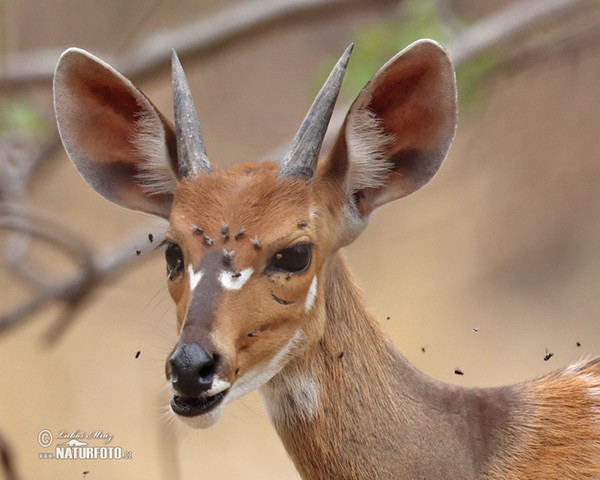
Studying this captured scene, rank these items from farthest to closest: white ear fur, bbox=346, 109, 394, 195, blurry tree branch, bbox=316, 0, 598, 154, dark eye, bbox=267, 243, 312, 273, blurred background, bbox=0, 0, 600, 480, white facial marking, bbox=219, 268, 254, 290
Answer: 1. blurred background, bbox=0, 0, 600, 480
2. blurry tree branch, bbox=316, 0, 598, 154
3. white ear fur, bbox=346, 109, 394, 195
4. dark eye, bbox=267, 243, 312, 273
5. white facial marking, bbox=219, 268, 254, 290

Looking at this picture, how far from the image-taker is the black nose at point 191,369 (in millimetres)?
3209

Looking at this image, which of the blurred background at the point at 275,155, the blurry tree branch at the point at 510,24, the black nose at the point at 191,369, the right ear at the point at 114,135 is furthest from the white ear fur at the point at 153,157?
the blurry tree branch at the point at 510,24

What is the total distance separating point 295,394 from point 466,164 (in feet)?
37.4

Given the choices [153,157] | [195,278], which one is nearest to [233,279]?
[195,278]

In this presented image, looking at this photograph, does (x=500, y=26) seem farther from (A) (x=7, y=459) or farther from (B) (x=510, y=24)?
(A) (x=7, y=459)

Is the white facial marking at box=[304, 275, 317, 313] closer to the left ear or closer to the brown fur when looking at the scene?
the brown fur

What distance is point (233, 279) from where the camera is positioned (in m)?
3.45

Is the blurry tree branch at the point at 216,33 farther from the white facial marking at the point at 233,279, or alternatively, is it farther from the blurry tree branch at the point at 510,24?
the white facial marking at the point at 233,279

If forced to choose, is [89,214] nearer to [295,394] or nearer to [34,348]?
[34,348]

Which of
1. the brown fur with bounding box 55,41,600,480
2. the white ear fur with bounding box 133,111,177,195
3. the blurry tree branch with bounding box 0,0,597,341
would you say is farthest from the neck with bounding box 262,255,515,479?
the blurry tree branch with bounding box 0,0,597,341

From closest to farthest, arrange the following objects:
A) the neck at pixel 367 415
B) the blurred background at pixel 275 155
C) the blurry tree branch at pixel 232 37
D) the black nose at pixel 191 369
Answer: the black nose at pixel 191 369, the neck at pixel 367 415, the blurry tree branch at pixel 232 37, the blurred background at pixel 275 155

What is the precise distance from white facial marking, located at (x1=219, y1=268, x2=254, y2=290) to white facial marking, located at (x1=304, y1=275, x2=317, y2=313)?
0.29 m

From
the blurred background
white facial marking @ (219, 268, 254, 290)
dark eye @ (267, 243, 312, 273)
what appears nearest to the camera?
white facial marking @ (219, 268, 254, 290)

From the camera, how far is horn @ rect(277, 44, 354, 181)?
12.0ft
